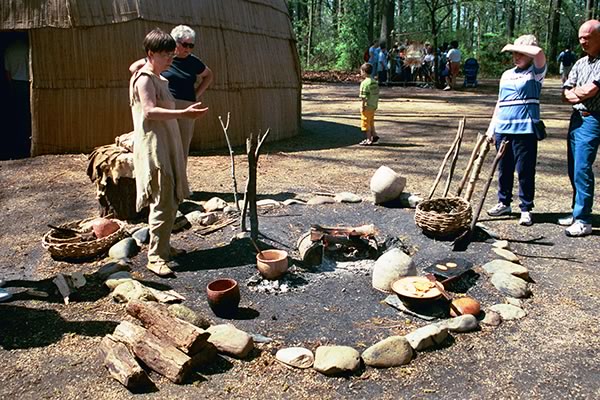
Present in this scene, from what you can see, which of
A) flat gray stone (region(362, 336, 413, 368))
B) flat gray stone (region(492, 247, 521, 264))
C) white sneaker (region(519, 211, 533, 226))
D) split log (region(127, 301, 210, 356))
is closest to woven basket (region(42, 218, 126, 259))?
split log (region(127, 301, 210, 356))

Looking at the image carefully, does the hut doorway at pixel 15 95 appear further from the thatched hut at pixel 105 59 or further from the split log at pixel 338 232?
the split log at pixel 338 232

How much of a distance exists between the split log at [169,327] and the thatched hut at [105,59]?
528 centimetres

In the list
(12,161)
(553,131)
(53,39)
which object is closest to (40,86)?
(53,39)

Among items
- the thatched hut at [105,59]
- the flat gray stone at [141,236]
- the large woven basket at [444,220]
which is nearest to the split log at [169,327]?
the flat gray stone at [141,236]

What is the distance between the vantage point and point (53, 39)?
7.59 metres

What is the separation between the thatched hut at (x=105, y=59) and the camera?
757cm

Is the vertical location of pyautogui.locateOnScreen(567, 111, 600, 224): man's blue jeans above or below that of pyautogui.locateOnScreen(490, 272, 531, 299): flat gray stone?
above

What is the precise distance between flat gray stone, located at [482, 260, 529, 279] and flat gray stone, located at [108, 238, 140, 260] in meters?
2.89

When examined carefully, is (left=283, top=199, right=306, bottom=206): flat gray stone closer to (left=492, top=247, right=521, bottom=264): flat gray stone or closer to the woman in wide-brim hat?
the woman in wide-brim hat

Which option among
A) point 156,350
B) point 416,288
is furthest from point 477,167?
point 156,350

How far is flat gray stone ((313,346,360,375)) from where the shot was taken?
292 cm

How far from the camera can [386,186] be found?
5629mm

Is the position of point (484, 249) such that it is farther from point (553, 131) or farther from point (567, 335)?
point (553, 131)

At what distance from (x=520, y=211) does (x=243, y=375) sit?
389 centimetres
